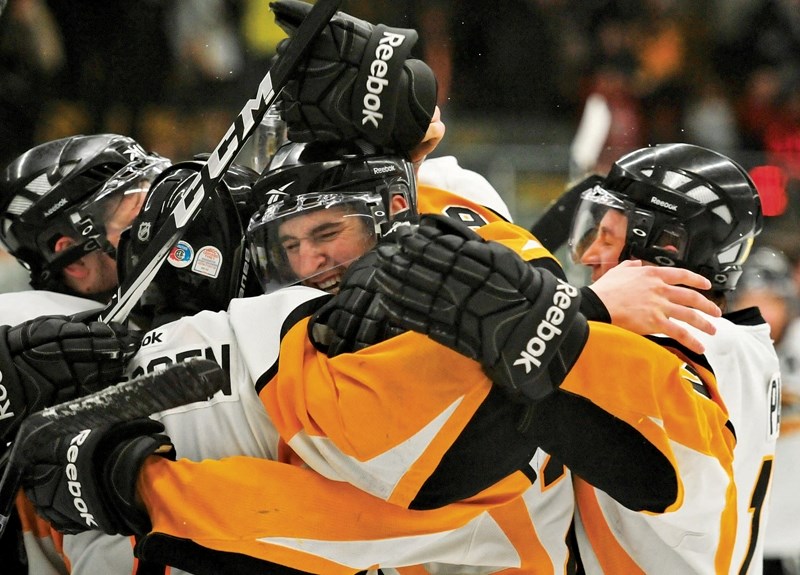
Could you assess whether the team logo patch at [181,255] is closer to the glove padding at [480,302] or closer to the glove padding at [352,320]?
the glove padding at [352,320]

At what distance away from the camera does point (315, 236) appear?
227cm

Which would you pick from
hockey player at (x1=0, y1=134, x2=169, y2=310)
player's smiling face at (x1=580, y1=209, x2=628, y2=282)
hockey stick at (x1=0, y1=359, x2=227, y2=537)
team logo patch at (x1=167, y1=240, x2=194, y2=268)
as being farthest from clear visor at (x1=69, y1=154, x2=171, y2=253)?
player's smiling face at (x1=580, y1=209, x2=628, y2=282)

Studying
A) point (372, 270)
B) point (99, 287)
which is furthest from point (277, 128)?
point (372, 270)

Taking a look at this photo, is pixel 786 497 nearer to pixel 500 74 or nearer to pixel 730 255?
pixel 730 255

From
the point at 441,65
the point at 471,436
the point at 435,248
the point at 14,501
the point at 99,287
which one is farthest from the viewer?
the point at 441,65

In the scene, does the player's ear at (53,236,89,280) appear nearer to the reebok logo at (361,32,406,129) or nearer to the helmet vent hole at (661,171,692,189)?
the reebok logo at (361,32,406,129)

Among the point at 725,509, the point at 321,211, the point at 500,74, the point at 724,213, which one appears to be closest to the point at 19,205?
the point at 321,211

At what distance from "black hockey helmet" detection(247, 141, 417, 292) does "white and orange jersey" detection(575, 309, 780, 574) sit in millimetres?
622

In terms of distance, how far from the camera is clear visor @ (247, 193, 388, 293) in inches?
88.8

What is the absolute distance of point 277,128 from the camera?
287 centimetres

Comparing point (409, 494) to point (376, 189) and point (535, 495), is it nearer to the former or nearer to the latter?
point (535, 495)

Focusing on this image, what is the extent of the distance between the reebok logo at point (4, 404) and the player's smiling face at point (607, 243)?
4.32 ft

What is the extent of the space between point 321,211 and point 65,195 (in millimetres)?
792

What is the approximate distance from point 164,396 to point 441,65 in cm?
513
